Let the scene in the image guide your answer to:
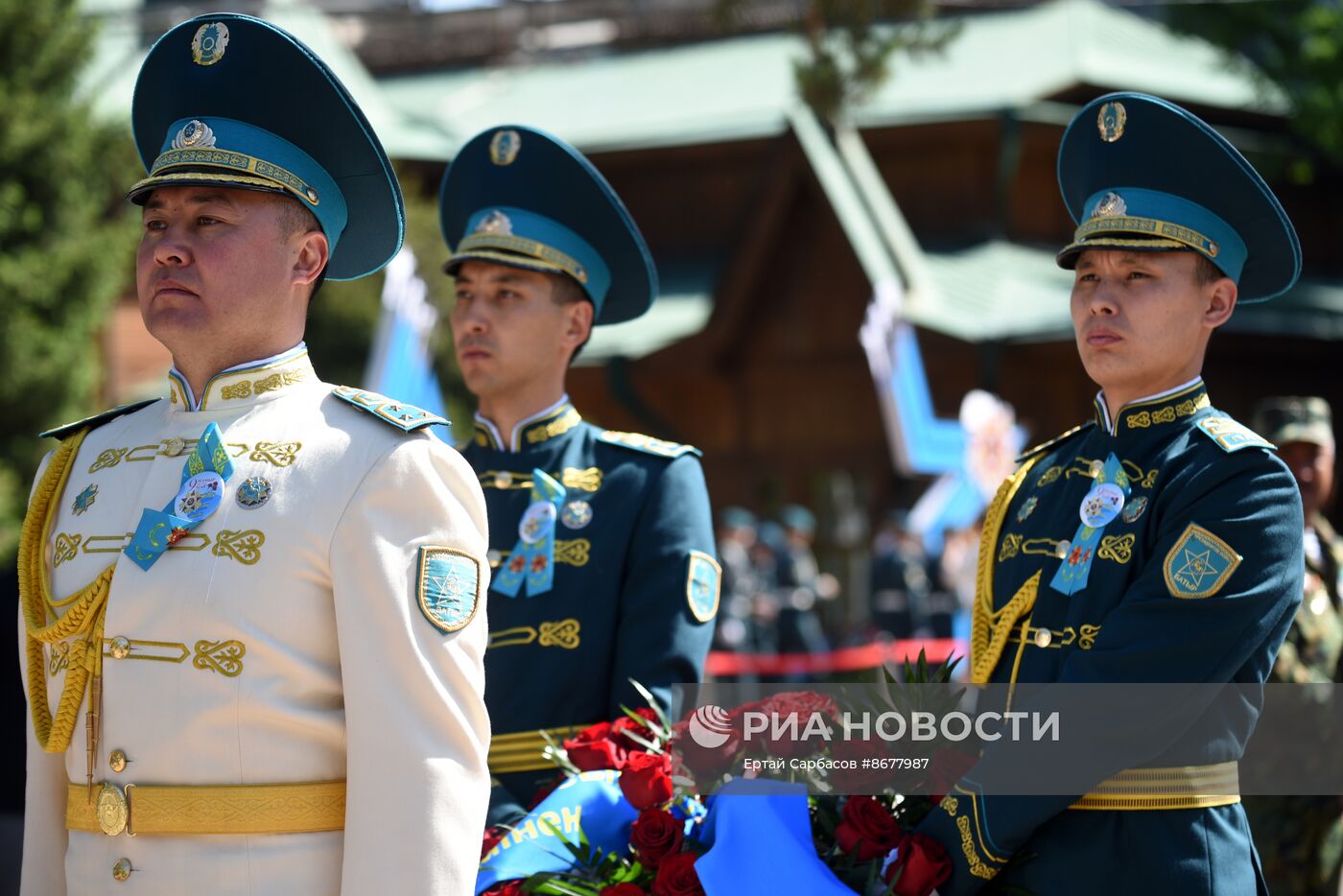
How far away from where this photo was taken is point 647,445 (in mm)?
4270

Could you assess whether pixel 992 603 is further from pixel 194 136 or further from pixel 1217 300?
pixel 194 136

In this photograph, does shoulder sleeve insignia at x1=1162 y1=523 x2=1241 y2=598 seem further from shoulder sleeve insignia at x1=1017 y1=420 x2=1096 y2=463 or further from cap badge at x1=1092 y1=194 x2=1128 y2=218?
cap badge at x1=1092 y1=194 x2=1128 y2=218

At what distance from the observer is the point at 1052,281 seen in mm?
17094

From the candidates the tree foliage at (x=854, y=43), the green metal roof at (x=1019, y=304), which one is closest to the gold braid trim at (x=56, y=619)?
the tree foliage at (x=854, y=43)

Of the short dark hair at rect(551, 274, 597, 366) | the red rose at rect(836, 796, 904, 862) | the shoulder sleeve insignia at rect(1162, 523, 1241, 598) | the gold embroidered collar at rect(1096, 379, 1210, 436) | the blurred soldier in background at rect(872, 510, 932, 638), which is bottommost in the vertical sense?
the red rose at rect(836, 796, 904, 862)

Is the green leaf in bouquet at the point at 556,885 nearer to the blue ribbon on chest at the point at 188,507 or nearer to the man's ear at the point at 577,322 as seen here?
the blue ribbon on chest at the point at 188,507

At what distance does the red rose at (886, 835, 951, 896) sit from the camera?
301 centimetres

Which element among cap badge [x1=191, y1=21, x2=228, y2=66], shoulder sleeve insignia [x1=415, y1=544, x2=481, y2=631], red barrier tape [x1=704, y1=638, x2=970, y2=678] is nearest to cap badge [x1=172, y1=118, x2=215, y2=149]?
cap badge [x1=191, y1=21, x2=228, y2=66]

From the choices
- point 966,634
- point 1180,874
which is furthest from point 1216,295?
point 966,634

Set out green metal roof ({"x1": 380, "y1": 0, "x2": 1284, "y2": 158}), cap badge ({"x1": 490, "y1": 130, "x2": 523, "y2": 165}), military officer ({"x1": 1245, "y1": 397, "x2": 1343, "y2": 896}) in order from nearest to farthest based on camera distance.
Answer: cap badge ({"x1": 490, "y1": 130, "x2": 523, "y2": 165}) → military officer ({"x1": 1245, "y1": 397, "x2": 1343, "y2": 896}) → green metal roof ({"x1": 380, "y1": 0, "x2": 1284, "y2": 158})

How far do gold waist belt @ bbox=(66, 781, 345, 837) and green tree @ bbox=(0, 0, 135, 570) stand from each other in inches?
517

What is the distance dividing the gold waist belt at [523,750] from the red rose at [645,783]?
571 mm

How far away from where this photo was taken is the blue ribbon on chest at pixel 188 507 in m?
2.55

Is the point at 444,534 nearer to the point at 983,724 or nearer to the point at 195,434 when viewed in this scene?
the point at 195,434
